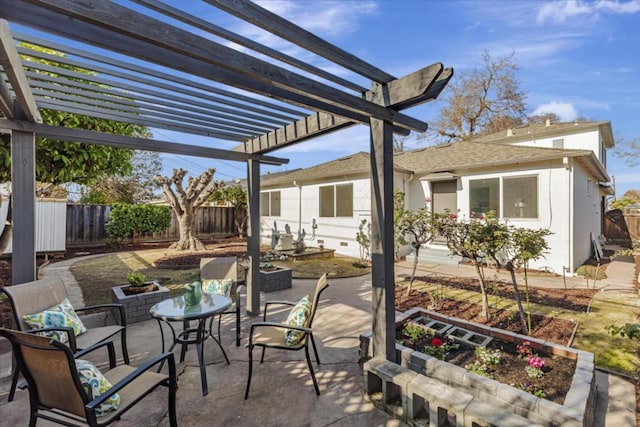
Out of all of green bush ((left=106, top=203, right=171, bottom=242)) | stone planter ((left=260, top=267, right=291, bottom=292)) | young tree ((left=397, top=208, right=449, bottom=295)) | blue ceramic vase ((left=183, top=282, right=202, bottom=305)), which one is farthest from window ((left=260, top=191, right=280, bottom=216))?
blue ceramic vase ((left=183, top=282, right=202, bottom=305))

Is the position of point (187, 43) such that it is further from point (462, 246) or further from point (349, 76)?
point (462, 246)

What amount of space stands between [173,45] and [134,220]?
13.6 m

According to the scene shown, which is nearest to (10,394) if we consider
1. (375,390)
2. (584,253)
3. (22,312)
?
(22,312)

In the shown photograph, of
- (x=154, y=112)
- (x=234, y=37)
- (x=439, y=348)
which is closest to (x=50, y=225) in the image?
(x=154, y=112)

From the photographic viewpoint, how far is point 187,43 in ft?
5.49

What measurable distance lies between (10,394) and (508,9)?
32.7ft

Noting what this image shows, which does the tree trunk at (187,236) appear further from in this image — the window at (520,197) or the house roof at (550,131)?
the house roof at (550,131)

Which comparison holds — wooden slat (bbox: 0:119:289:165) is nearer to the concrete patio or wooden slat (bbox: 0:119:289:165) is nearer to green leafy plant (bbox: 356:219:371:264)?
the concrete patio

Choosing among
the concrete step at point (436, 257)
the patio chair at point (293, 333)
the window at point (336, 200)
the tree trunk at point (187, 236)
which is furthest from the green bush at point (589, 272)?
the tree trunk at point (187, 236)

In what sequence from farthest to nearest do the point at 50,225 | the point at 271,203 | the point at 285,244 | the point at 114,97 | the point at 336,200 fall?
1. the point at 271,203
2. the point at 285,244
3. the point at 336,200
4. the point at 50,225
5. the point at 114,97

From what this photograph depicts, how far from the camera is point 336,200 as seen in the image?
11812 mm

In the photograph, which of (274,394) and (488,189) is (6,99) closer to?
(274,394)

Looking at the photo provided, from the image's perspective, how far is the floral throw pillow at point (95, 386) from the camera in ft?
6.03

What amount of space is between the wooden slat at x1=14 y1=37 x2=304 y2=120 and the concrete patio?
2.88 m
